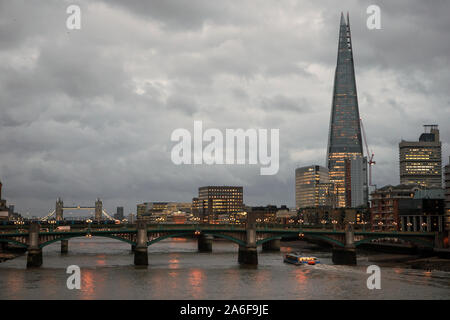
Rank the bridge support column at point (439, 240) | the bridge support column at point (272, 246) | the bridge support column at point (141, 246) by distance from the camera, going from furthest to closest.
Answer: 1. the bridge support column at point (272, 246)
2. the bridge support column at point (439, 240)
3. the bridge support column at point (141, 246)

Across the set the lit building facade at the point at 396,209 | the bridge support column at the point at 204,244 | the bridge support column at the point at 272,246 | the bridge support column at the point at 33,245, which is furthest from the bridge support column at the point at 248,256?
the lit building facade at the point at 396,209

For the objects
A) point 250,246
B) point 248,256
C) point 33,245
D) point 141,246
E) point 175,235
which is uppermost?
point 175,235

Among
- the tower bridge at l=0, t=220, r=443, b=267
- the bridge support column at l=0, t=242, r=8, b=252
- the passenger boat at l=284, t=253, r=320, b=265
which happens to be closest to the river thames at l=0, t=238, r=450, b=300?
→ the passenger boat at l=284, t=253, r=320, b=265

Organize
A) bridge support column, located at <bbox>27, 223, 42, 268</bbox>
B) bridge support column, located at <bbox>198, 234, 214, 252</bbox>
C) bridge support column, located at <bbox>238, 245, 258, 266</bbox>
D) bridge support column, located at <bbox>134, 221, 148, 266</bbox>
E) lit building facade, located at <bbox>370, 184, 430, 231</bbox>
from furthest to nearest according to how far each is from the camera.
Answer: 1. bridge support column, located at <bbox>198, 234, 214, 252</bbox>
2. lit building facade, located at <bbox>370, 184, 430, 231</bbox>
3. bridge support column, located at <bbox>238, 245, 258, 266</bbox>
4. bridge support column, located at <bbox>134, 221, 148, 266</bbox>
5. bridge support column, located at <bbox>27, 223, 42, 268</bbox>

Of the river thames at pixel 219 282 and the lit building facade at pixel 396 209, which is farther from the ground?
the lit building facade at pixel 396 209

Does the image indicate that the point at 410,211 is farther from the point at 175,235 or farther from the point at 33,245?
the point at 33,245

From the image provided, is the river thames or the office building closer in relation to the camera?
the river thames

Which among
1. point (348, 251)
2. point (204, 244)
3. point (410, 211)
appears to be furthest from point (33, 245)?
point (410, 211)

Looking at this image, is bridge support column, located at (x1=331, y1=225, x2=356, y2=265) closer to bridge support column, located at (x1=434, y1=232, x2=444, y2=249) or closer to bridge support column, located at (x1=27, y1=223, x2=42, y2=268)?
bridge support column, located at (x1=434, y1=232, x2=444, y2=249)

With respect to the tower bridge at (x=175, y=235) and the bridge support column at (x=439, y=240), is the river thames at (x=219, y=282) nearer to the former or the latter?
the tower bridge at (x=175, y=235)
